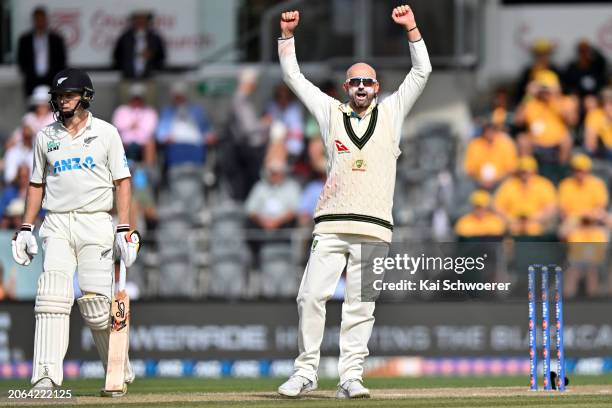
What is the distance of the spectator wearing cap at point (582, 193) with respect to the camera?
16922 millimetres

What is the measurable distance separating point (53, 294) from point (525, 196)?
27.9 feet

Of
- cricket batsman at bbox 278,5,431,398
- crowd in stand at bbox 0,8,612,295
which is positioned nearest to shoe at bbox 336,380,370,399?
cricket batsman at bbox 278,5,431,398

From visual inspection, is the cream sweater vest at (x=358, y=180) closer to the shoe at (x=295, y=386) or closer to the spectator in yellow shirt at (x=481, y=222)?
the shoe at (x=295, y=386)

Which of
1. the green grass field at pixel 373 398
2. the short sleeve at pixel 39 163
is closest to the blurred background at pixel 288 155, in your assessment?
the green grass field at pixel 373 398

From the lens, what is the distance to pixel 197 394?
10.1 metres

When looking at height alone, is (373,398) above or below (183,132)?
below

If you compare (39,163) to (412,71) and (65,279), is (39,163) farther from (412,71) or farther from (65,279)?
(412,71)

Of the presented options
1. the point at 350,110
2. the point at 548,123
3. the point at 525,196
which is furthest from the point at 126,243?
the point at 548,123

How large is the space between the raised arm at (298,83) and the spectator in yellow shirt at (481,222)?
7.04m

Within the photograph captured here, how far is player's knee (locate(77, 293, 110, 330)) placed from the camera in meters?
9.69

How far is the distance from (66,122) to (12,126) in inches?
399

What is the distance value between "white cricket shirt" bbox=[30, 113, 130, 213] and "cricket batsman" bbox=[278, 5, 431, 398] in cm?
134

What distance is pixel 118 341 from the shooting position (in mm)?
9656

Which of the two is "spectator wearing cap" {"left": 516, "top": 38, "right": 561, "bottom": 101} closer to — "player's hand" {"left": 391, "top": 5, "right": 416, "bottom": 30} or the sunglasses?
"player's hand" {"left": 391, "top": 5, "right": 416, "bottom": 30}
